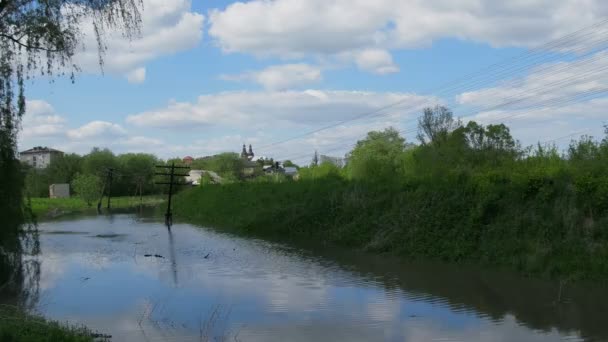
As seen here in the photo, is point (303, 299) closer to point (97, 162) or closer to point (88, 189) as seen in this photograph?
point (88, 189)

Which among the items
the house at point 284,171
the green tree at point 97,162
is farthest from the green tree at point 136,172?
the house at point 284,171

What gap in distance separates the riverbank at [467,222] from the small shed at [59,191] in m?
60.4

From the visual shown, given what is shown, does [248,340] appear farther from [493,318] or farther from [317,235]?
[317,235]

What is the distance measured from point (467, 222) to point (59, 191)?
251 feet

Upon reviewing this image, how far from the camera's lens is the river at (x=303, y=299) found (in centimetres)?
1174

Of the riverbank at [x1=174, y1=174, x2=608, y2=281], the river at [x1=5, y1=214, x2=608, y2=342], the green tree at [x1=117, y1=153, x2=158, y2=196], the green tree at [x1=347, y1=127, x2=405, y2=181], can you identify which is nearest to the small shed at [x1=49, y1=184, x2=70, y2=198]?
the green tree at [x1=117, y1=153, x2=158, y2=196]

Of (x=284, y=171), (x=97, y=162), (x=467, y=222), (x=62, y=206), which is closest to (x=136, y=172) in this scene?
(x=97, y=162)

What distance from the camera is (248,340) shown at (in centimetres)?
1095

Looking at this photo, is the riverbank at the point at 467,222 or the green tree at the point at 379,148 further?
the green tree at the point at 379,148

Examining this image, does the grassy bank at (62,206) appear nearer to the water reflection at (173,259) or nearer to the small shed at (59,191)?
the small shed at (59,191)

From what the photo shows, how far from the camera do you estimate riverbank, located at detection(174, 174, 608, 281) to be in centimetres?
1750

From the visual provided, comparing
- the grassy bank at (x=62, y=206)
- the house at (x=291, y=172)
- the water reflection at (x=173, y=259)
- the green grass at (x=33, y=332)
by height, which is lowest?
the water reflection at (x=173, y=259)

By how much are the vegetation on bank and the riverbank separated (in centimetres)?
3

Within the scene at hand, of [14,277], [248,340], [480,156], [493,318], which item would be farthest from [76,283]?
[480,156]
